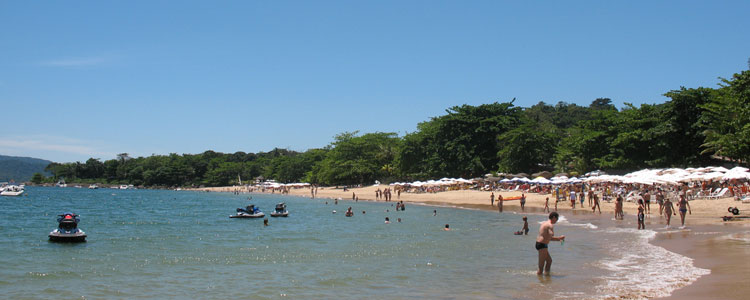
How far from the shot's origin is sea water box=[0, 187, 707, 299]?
40.3ft

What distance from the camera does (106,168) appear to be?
166375mm

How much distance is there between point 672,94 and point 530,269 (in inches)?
1526

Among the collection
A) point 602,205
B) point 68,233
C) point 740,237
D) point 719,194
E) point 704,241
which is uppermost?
point 719,194

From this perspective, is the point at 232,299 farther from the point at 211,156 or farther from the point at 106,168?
the point at 106,168

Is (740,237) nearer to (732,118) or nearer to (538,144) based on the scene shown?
(732,118)

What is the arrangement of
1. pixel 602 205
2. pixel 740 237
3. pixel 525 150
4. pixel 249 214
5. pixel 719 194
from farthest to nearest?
pixel 525 150 < pixel 249 214 < pixel 602 205 < pixel 719 194 < pixel 740 237

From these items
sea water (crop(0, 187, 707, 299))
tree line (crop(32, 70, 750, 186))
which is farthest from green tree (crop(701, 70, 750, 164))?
sea water (crop(0, 187, 707, 299))

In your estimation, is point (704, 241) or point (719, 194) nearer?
point (704, 241)

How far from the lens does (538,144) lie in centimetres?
6562

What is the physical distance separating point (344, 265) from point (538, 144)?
53.2m

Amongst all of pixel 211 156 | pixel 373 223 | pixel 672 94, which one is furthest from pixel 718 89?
pixel 211 156

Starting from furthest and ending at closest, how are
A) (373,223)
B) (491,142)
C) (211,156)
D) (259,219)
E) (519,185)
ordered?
(211,156)
(491,142)
(519,185)
(259,219)
(373,223)

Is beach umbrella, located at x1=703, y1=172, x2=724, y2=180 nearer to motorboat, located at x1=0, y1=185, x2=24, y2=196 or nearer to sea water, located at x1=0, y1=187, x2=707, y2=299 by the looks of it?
sea water, located at x1=0, y1=187, x2=707, y2=299

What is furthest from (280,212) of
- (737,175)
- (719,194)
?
(737,175)
